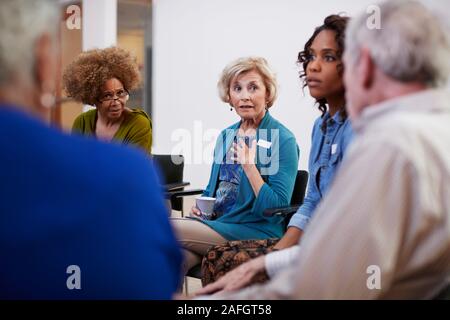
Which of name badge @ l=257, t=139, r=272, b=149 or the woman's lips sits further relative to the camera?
name badge @ l=257, t=139, r=272, b=149

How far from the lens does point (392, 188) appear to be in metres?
0.92

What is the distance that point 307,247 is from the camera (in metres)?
0.96

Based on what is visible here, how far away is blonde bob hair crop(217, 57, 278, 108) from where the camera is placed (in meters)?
2.69

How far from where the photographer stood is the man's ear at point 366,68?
41.9 inches

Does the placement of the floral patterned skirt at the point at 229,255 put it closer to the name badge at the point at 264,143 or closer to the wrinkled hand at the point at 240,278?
the name badge at the point at 264,143

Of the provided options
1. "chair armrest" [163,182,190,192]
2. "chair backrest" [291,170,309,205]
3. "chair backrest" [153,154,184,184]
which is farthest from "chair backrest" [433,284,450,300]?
"chair backrest" [153,154,184,184]

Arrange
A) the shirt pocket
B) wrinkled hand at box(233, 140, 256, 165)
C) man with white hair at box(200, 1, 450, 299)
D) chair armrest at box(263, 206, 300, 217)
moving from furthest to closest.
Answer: wrinkled hand at box(233, 140, 256, 165) → chair armrest at box(263, 206, 300, 217) → the shirt pocket → man with white hair at box(200, 1, 450, 299)

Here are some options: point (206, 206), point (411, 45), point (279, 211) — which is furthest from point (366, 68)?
point (206, 206)

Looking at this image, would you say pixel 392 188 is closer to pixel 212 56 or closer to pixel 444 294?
pixel 444 294


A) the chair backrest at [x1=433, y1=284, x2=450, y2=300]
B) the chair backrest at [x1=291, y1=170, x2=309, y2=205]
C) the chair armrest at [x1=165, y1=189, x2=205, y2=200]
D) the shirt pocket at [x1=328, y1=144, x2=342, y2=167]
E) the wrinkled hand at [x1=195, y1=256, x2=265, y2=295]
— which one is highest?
the shirt pocket at [x1=328, y1=144, x2=342, y2=167]

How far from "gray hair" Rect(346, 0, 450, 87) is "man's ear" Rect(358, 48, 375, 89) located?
10 mm

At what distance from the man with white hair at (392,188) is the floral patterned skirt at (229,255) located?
99cm

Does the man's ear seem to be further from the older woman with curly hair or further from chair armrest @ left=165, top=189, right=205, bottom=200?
chair armrest @ left=165, top=189, right=205, bottom=200

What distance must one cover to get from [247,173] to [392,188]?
152 cm
